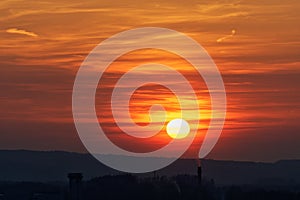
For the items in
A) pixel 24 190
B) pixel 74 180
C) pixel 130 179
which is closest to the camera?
pixel 74 180

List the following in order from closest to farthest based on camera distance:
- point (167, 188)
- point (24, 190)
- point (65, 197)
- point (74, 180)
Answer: point (74, 180) < point (65, 197) < point (167, 188) < point (24, 190)

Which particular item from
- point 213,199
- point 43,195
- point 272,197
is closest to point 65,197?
point 43,195

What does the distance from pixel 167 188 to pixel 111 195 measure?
4.68 metres

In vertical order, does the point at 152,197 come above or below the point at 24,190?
below

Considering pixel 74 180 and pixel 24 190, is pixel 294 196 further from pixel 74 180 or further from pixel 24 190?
pixel 24 190

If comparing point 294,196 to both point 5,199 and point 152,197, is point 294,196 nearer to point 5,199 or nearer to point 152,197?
point 152,197

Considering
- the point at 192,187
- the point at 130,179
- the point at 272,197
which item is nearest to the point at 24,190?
the point at 130,179

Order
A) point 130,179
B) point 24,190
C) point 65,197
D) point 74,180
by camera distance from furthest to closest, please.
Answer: point 24,190 < point 130,179 < point 65,197 < point 74,180

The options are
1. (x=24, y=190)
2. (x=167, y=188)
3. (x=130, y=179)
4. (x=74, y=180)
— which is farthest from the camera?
(x=24, y=190)

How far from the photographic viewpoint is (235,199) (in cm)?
9188

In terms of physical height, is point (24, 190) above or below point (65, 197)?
above

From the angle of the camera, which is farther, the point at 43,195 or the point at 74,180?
the point at 43,195

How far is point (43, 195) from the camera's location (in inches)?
3514

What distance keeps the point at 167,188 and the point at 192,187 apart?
4172mm
